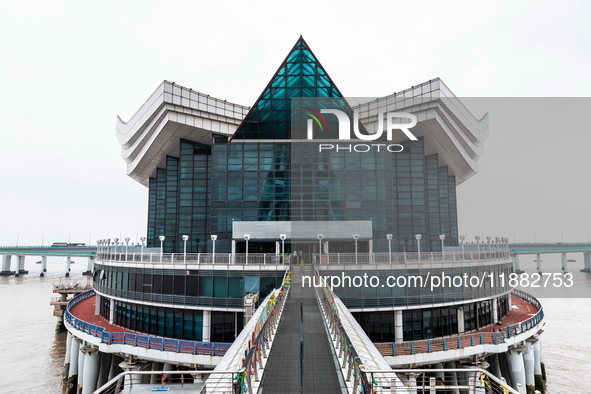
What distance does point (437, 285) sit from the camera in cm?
3391

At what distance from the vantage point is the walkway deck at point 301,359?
10.1 metres

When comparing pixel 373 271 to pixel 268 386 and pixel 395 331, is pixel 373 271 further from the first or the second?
pixel 268 386

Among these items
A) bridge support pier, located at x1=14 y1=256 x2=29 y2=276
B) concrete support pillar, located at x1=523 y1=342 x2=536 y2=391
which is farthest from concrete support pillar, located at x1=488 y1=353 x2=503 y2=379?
bridge support pier, located at x1=14 y1=256 x2=29 y2=276

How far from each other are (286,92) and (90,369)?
119 ft

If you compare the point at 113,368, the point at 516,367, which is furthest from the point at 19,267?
the point at 516,367

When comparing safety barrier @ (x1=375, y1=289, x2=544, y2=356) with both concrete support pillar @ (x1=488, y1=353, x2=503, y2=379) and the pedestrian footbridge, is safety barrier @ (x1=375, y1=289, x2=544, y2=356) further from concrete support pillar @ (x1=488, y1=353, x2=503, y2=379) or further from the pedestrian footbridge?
the pedestrian footbridge

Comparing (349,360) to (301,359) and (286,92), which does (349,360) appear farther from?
(286,92)

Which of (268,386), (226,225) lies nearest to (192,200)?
(226,225)

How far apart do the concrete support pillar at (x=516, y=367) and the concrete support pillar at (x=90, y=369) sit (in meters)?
33.3

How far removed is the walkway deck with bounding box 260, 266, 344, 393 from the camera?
10.1 metres

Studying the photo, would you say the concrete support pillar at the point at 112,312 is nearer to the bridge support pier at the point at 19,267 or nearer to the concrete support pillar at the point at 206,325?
the concrete support pillar at the point at 206,325

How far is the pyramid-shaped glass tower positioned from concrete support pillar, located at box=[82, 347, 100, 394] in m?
28.3

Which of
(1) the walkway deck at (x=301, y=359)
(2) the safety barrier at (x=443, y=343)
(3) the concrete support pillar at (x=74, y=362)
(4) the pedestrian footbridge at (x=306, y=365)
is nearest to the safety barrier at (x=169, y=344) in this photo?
(3) the concrete support pillar at (x=74, y=362)

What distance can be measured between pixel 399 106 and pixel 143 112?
35.8 meters
